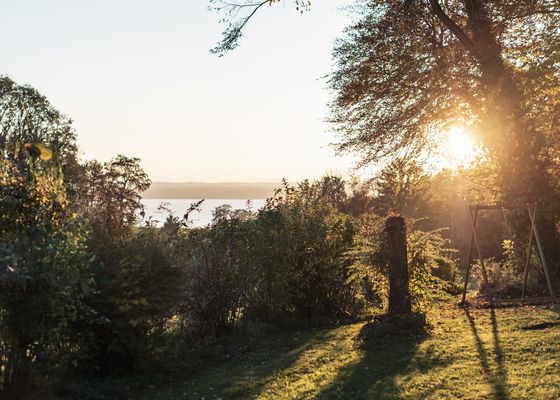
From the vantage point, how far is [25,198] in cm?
671

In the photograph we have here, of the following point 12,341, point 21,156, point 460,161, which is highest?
point 460,161

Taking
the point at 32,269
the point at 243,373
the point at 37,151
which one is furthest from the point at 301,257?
the point at 32,269

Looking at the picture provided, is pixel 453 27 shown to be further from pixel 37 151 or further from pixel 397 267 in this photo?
pixel 37 151

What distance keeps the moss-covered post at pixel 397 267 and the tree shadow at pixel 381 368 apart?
1.08 meters

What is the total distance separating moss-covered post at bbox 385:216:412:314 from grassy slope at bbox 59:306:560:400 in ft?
2.83

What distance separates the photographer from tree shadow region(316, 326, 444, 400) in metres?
7.49

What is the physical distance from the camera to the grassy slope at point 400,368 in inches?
289

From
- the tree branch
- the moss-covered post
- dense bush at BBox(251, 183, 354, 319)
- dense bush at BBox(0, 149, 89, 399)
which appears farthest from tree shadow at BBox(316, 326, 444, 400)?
the tree branch

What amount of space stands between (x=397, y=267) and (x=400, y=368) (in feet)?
11.3

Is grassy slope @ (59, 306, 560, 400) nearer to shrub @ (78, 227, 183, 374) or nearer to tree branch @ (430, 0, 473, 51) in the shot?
shrub @ (78, 227, 183, 374)

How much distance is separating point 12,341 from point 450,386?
223 inches

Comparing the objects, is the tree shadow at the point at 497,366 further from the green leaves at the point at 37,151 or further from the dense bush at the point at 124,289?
Result: the green leaves at the point at 37,151

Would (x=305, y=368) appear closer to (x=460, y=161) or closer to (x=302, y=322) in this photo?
(x=302, y=322)

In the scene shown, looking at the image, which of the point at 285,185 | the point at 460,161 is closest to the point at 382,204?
the point at 460,161
